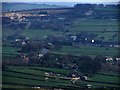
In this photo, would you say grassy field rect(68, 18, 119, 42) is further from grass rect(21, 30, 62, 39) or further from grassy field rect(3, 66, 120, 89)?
grassy field rect(3, 66, 120, 89)

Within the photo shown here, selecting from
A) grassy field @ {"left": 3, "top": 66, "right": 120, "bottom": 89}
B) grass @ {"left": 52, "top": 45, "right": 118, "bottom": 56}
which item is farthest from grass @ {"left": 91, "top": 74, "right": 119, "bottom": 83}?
grass @ {"left": 52, "top": 45, "right": 118, "bottom": 56}

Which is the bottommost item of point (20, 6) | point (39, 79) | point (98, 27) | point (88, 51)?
point (39, 79)

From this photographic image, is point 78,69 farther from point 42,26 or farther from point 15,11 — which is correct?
point 15,11

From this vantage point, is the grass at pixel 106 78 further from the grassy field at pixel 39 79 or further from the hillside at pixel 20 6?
the hillside at pixel 20 6

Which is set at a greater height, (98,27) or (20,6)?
(20,6)

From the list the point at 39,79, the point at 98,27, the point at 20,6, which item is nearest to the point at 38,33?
the point at 20,6

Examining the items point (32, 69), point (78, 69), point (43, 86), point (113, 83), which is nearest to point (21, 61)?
point (32, 69)

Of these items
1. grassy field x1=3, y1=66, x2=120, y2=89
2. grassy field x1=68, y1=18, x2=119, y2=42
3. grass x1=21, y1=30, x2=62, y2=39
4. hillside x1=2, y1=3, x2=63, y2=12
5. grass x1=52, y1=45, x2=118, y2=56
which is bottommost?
grassy field x1=3, y1=66, x2=120, y2=89

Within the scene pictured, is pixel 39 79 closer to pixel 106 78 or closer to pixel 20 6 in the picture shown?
pixel 106 78
